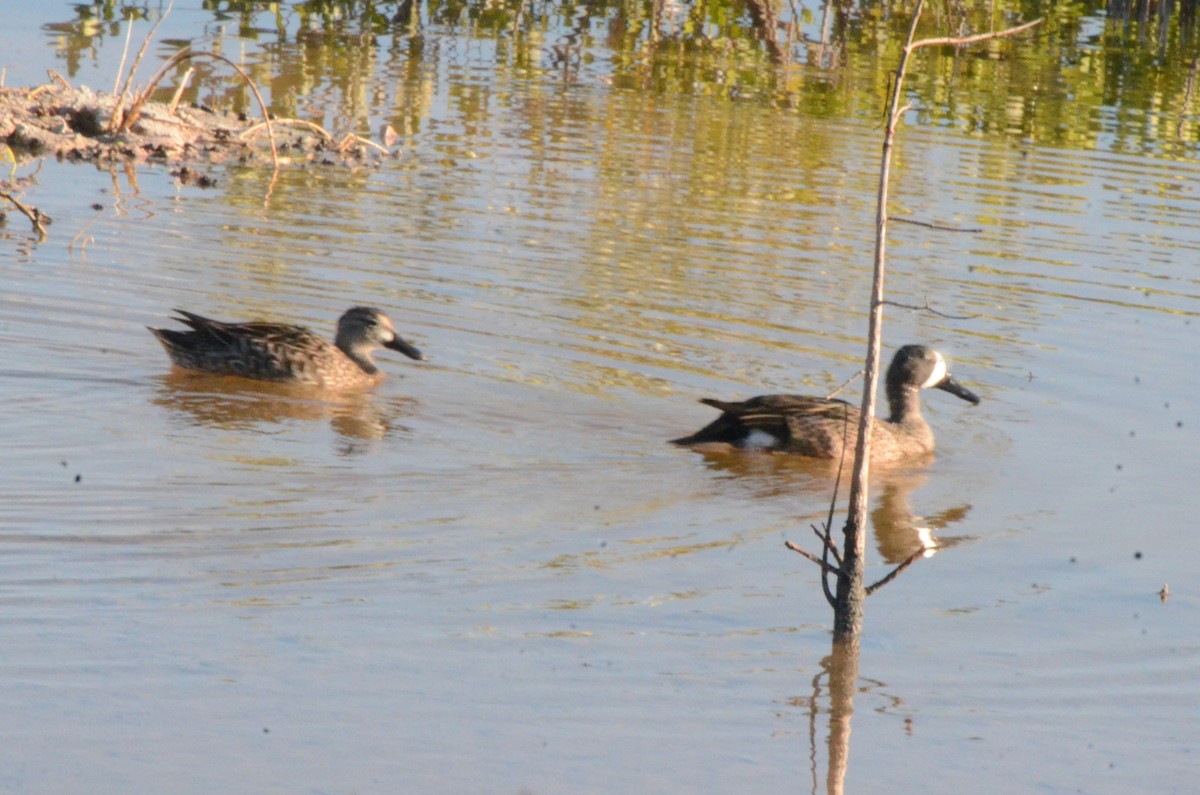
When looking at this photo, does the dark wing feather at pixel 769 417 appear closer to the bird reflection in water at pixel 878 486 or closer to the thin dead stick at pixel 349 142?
the bird reflection in water at pixel 878 486

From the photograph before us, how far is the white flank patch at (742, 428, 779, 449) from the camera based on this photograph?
360 inches

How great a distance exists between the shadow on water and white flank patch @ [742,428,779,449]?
1840 mm

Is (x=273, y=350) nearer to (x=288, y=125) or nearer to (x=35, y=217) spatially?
(x=35, y=217)

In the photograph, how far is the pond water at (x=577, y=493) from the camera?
5227 millimetres

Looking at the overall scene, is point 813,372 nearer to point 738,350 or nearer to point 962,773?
point 738,350

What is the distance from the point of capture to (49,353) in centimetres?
986

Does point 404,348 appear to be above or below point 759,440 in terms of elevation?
above

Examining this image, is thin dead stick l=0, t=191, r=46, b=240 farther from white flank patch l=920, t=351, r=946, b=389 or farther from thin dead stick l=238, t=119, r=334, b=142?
white flank patch l=920, t=351, r=946, b=389

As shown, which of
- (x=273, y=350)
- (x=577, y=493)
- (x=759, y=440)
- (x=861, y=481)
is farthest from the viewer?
(x=273, y=350)

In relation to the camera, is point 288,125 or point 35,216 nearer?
point 35,216

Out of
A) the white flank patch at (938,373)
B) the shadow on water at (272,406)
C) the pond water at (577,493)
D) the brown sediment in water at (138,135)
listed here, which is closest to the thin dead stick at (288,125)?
the brown sediment in water at (138,135)

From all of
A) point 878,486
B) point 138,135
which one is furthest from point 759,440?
point 138,135

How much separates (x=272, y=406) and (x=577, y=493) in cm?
251

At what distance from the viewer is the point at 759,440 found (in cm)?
920
